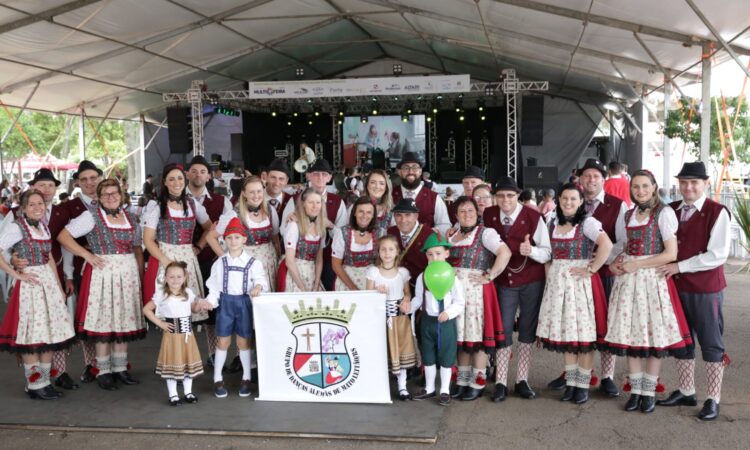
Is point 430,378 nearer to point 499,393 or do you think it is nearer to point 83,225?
point 499,393

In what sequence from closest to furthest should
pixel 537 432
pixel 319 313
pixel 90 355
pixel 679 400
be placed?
pixel 537 432, pixel 679 400, pixel 319 313, pixel 90 355

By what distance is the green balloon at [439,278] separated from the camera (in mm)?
3625

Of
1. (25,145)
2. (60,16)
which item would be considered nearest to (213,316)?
(60,16)

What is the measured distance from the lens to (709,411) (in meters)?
3.57

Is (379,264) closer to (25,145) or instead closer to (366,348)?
(366,348)

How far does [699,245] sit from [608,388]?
1.07 m

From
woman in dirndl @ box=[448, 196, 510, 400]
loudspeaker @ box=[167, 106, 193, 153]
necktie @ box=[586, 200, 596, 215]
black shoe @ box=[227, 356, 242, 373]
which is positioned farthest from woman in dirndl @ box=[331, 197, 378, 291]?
loudspeaker @ box=[167, 106, 193, 153]

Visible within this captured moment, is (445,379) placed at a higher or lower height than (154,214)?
lower

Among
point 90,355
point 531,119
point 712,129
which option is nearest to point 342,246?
point 90,355

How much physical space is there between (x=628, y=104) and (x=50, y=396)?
1555 centimetres

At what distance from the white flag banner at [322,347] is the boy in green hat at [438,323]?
0.25m

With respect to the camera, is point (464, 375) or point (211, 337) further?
point (211, 337)

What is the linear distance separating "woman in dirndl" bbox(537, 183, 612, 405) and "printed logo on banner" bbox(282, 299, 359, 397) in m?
1.19

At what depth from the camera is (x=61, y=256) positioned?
4340 millimetres
